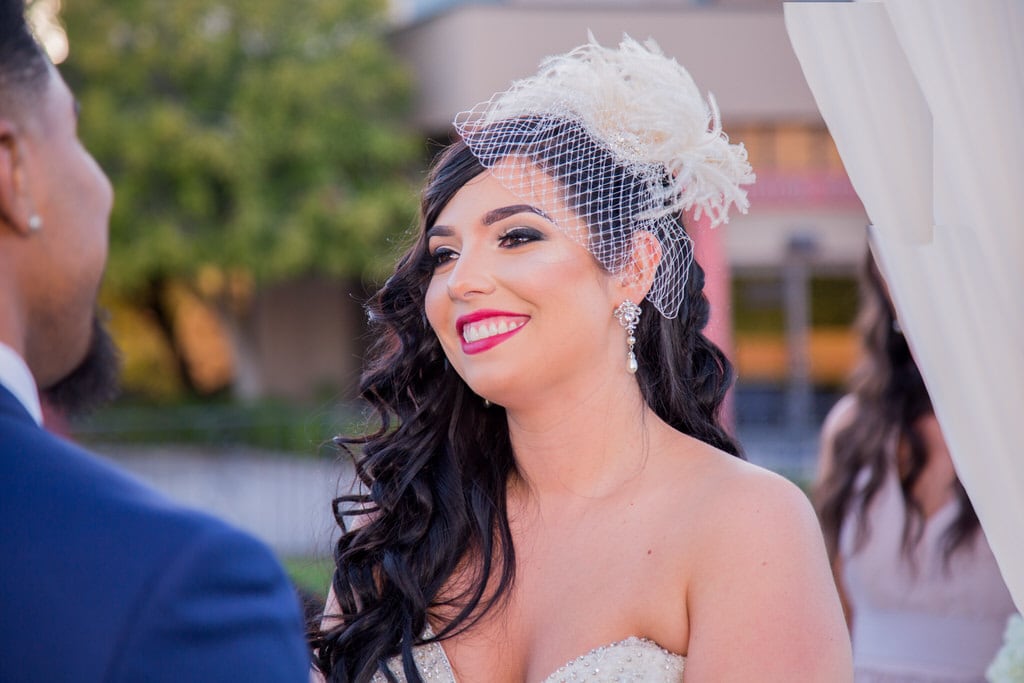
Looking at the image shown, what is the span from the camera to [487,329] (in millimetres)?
2746

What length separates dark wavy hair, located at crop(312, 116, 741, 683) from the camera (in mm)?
2822

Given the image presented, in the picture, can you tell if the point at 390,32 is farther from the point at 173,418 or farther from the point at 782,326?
the point at 173,418

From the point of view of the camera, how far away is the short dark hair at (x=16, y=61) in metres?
1.45

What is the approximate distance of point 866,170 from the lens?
7.22 feet

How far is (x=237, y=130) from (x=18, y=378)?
57.2 ft

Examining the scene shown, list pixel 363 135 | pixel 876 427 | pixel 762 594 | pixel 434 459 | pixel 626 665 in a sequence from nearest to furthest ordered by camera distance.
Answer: pixel 762 594 < pixel 626 665 < pixel 434 459 < pixel 876 427 < pixel 363 135

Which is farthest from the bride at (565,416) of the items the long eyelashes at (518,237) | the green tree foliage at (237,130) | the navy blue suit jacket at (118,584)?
the green tree foliage at (237,130)

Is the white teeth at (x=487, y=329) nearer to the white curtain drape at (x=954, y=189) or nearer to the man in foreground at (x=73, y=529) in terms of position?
the white curtain drape at (x=954, y=189)

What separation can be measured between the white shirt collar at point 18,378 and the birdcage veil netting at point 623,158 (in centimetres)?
156

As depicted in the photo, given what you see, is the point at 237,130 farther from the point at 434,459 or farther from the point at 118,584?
the point at 118,584

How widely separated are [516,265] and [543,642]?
848 millimetres

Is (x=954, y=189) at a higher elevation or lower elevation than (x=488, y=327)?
higher

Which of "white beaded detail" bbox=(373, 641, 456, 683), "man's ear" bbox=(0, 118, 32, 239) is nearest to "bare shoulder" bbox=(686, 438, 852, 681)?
"white beaded detail" bbox=(373, 641, 456, 683)

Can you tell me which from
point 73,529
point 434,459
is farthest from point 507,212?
point 73,529
